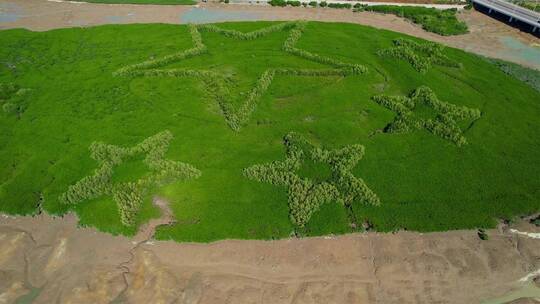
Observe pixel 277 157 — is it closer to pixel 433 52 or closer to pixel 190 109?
pixel 190 109

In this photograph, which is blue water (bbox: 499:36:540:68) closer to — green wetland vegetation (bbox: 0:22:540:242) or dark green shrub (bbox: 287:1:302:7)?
green wetland vegetation (bbox: 0:22:540:242)

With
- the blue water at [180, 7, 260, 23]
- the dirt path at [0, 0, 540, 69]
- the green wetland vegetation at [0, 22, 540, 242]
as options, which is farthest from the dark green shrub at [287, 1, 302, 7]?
the green wetland vegetation at [0, 22, 540, 242]

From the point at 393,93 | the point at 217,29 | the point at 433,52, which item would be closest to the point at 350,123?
the point at 393,93

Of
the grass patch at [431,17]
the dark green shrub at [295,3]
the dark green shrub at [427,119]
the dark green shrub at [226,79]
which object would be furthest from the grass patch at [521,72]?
the dark green shrub at [295,3]

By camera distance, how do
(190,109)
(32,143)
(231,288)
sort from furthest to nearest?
(190,109)
(32,143)
(231,288)

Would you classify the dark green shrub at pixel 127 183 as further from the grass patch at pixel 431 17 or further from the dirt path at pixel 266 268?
the grass patch at pixel 431 17
